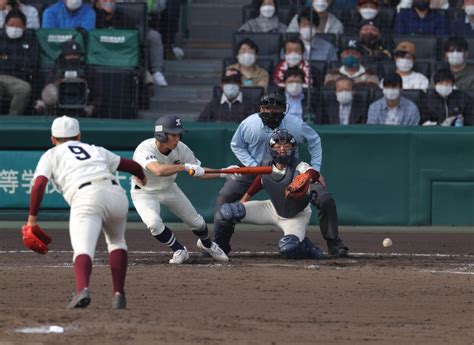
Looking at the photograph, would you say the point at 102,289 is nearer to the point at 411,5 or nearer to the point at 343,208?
the point at 343,208

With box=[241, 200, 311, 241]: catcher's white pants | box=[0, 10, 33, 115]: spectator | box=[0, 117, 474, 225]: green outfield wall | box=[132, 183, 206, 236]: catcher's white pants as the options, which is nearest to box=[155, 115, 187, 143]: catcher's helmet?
box=[132, 183, 206, 236]: catcher's white pants

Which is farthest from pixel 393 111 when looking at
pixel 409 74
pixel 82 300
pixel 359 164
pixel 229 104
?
pixel 82 300

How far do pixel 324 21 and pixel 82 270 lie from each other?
362 inches

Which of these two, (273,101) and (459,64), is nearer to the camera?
(273,101)

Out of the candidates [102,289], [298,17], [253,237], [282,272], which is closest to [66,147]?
[102,289]

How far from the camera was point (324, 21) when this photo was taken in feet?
56.2

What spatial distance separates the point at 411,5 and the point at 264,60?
2267mm

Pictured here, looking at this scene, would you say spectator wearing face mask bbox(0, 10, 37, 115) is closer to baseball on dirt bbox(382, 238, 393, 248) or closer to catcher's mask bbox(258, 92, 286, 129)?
catcher's mask bbox(258, 92, 286, 129)

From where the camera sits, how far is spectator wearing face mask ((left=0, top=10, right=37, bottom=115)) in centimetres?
1614

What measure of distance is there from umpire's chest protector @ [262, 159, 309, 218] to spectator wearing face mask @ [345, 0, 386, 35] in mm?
4932

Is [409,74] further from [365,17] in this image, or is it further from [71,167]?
[71,167]

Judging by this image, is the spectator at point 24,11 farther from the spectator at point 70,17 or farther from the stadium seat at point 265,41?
the stadium seat at point 265,41

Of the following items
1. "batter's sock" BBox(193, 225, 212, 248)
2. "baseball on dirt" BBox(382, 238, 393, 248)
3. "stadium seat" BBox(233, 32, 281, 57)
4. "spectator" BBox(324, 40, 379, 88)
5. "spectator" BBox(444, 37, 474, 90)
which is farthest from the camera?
"stadium seat" BBox(233, 32, 281, 57)

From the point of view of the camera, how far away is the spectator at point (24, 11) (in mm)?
17078
